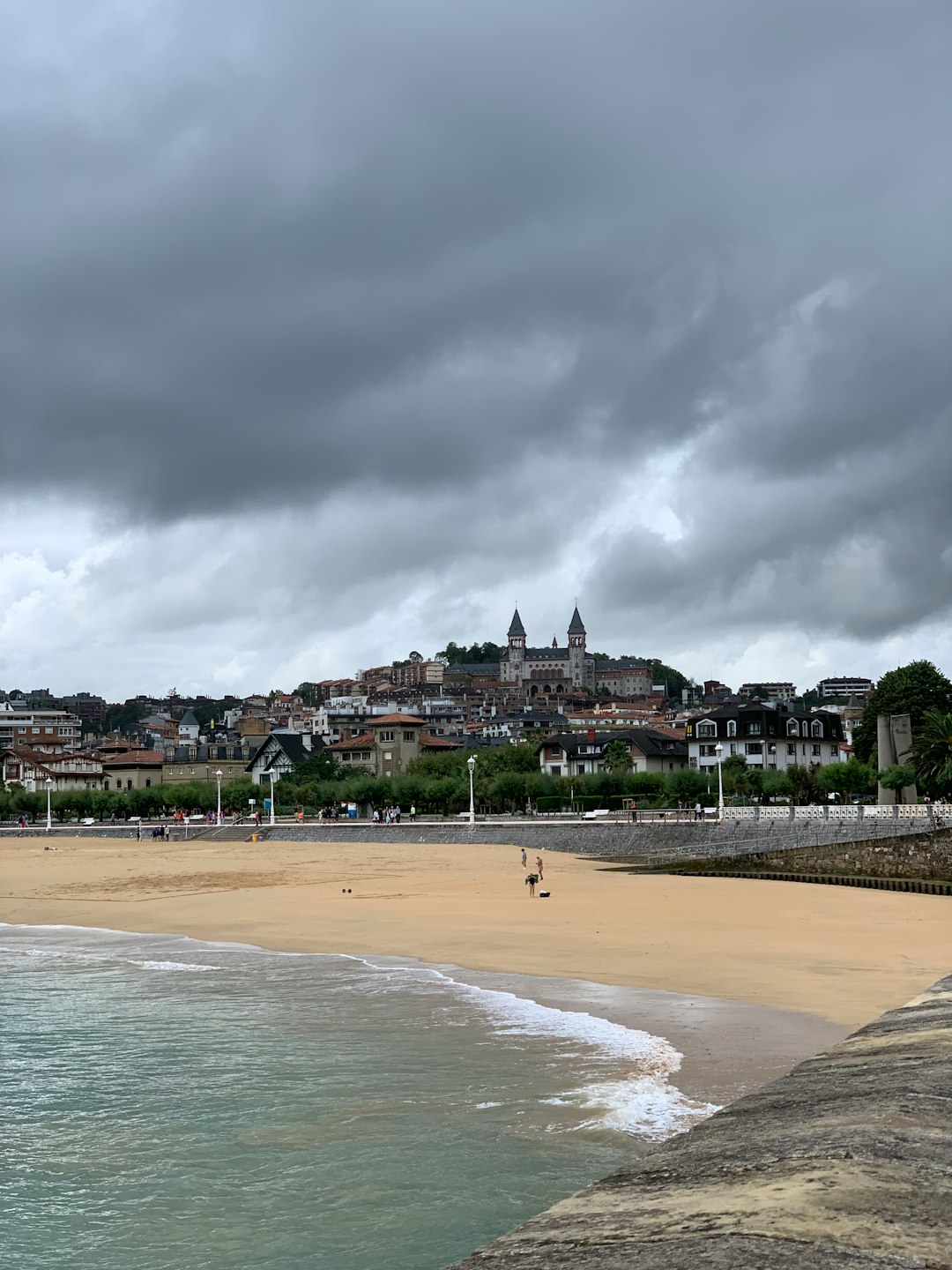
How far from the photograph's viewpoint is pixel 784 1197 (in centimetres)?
659

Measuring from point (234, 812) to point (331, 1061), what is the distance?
10064 cm

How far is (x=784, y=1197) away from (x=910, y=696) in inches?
3571

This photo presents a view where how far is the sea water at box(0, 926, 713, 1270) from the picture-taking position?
9.84m

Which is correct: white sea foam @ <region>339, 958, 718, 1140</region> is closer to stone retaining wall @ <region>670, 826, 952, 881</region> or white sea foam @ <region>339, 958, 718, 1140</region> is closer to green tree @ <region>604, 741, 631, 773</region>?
stone retaining wall @ <region>670, 826, 952, 881</region>

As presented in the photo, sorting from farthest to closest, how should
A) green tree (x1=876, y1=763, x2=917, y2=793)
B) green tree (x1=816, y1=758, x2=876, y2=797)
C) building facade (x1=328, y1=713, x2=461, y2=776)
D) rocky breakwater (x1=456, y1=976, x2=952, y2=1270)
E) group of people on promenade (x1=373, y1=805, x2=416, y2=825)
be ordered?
building facade (x1=328, y1=713, x2=461, y2=776) → group of people on promenade (x1=373, y1=805, x2=416, y2=825) → green tree (x1=816, y1=758, x2=876, y2=797) → green tree (x1=876, y1=763, x2=917, y2=793) → rocky breakwater (x1=456, y1=976, x2=952, y2=1270)

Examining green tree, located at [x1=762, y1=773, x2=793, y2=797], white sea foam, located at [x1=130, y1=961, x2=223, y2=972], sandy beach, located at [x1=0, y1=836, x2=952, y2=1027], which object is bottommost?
sandy beach, located at [x1=0, y1=836, x2=952, y2=1027]

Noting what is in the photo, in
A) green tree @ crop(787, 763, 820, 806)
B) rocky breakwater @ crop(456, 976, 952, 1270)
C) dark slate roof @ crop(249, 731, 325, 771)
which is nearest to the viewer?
rocky breakwater @ crop(456, 976, 952, 1270)

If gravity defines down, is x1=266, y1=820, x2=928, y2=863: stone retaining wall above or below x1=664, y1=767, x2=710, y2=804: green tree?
below

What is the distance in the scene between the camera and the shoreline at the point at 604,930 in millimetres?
18500

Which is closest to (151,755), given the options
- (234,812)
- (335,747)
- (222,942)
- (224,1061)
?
(335,747)

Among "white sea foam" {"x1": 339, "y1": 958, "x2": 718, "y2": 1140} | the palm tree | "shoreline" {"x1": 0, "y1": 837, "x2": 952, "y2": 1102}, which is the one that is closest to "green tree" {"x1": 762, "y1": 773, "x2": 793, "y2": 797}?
"shoreline" {"x1": 0, "y1": 837, "x2": 952, "y2": 1102}

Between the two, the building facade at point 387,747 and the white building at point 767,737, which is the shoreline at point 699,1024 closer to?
the white building at point 767,737

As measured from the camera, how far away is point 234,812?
11356 centimetres

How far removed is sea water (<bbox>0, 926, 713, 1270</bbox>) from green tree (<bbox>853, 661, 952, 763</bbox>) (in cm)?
7672
